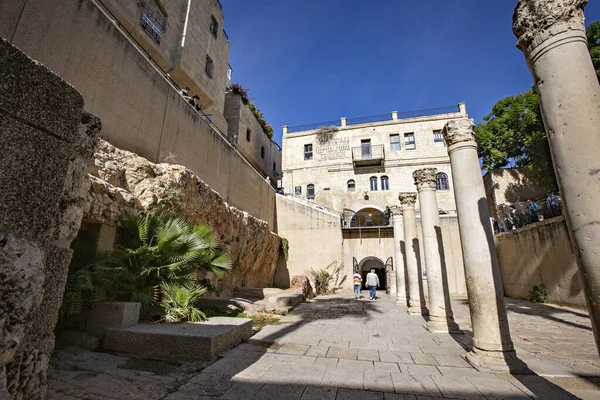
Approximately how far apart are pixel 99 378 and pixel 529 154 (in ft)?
81.0

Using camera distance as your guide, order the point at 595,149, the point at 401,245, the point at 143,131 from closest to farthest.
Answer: the point at 595,149 → the point at 143,131 → the point at 401,245

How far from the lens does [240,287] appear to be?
539 inches

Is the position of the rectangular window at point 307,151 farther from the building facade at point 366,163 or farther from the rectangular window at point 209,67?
the rectangular window at point 209,67

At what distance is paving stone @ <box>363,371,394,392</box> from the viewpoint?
3544 millimetres

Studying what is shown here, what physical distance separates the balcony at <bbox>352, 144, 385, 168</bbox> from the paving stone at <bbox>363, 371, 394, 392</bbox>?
75.9 ft

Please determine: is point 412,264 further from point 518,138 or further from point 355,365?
point 518,138

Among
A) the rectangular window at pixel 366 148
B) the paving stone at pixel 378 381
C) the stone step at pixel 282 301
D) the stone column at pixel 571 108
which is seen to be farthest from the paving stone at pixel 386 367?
the rectangular window at pixel 366 148

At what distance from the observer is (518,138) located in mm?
20859

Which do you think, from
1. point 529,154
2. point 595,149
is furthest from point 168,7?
point 529,154

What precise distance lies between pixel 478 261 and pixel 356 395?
3.08 metres

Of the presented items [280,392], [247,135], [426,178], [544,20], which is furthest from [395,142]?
[280,392]

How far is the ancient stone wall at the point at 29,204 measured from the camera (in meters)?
1.51

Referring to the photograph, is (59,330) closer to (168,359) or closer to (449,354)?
(168,359)

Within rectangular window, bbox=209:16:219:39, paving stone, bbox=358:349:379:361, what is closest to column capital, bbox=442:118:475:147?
paving stone, bbox=358:349:379:361
